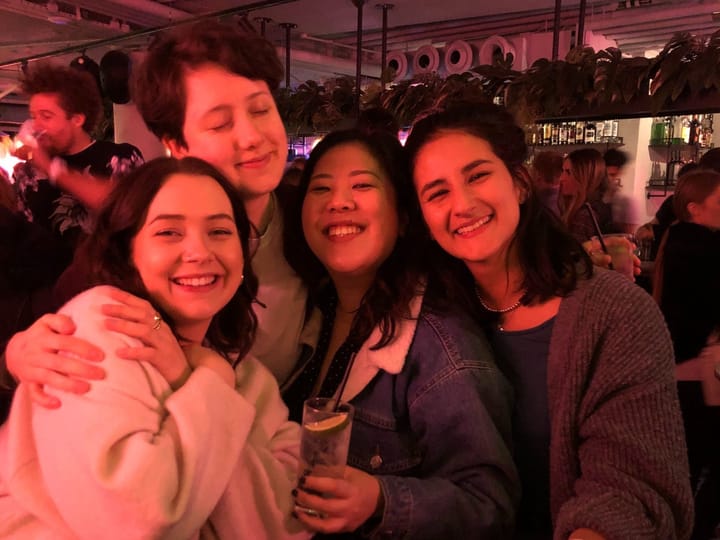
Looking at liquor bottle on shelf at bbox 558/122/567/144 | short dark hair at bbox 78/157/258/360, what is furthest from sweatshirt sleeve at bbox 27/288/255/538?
liquor bottle on shelf at bbox 558/122/567/144

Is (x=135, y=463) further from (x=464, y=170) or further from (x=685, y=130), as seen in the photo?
(x=685, y=130)

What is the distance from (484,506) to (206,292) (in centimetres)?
81

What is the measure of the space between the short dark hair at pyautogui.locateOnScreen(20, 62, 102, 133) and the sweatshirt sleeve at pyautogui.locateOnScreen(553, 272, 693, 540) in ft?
8.94

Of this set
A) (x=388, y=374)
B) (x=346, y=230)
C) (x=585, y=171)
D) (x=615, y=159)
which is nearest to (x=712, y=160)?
(x=585, y=171)

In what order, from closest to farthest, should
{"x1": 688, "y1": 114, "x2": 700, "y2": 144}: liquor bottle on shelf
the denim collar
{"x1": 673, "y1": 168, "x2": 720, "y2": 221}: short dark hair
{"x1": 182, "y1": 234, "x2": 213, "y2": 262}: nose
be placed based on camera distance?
{"x1": 182, "y1": 234, "x2": 213, "y2": 262}: nose → the denim collar → {"x1": 673, "y1": 168, "x2": 720, "y2": 221}: short dark hair → {"x1": 688, "y1": 114, "x2": 700, "y2": 144}: liquor bottle on shelf

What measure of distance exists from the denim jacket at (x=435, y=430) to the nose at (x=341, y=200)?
0.33m

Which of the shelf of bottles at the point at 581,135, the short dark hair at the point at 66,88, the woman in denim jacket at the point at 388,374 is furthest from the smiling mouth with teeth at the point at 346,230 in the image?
the shelf of bottles at the point at 581,135

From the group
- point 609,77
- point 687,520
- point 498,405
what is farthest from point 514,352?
point 609,77

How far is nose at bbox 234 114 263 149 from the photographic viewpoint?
168cm

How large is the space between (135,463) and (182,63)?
1.10m

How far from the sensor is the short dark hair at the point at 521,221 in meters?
1.66

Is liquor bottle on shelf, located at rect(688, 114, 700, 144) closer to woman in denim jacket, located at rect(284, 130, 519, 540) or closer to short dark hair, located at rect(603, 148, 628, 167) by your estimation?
short dark hair, located at rect(603, 148, 628, 167)

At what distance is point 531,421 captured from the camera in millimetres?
1633

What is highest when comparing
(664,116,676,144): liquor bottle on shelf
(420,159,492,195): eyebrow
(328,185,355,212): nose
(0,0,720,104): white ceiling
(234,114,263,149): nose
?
(0,0,720,104): white ceiling
